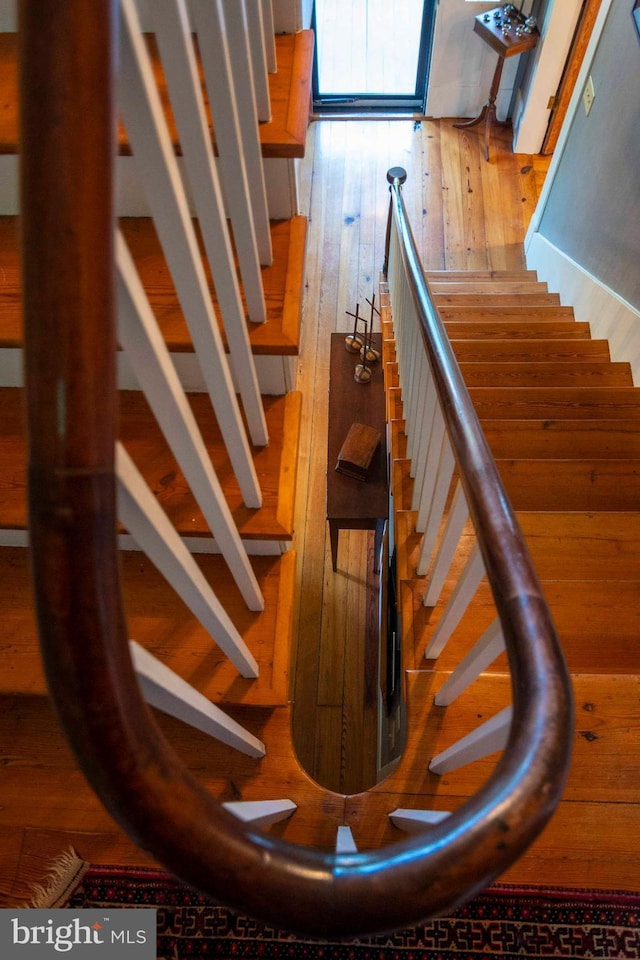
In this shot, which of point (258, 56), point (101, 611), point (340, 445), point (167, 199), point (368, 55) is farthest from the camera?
point (368, 55)

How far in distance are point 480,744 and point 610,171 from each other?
3018 millimetres

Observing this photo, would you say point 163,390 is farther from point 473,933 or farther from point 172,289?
point 473,933

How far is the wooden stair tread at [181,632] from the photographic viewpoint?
119 cm

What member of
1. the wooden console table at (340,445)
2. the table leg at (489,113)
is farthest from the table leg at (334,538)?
the table leg at (489,113)

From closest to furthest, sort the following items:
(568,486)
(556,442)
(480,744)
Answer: (480,744)
(568,486)
(556,442)

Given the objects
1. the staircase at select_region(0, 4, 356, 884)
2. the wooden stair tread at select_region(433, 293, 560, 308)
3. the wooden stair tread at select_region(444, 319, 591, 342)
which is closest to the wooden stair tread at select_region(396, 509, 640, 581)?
the staircase at select_region(0, 4, 356, 884)

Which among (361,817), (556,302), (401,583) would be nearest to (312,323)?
(556,302)

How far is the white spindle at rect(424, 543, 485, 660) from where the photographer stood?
0.86m

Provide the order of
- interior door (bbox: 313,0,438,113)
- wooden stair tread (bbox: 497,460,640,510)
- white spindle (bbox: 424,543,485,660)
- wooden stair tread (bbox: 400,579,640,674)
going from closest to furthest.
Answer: white spindle (bbox: 424,543,485,660) < wooden stair tread (bbox: 400,579,640,674) < wooden stair tread (bbox: 497,460,640,510) < interior door (bbox: 313,0,438,113)

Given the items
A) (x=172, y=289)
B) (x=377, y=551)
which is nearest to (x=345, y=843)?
(x=172, y=289)

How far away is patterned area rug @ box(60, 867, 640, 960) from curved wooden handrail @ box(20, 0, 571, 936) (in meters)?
0.79

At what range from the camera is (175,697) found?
2.31ft

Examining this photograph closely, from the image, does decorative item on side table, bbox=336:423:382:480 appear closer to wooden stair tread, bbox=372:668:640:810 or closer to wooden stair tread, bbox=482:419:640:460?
wooden stair tread, bbox=482:419:640:460

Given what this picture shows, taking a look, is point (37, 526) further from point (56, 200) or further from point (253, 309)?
point (253, 309)
